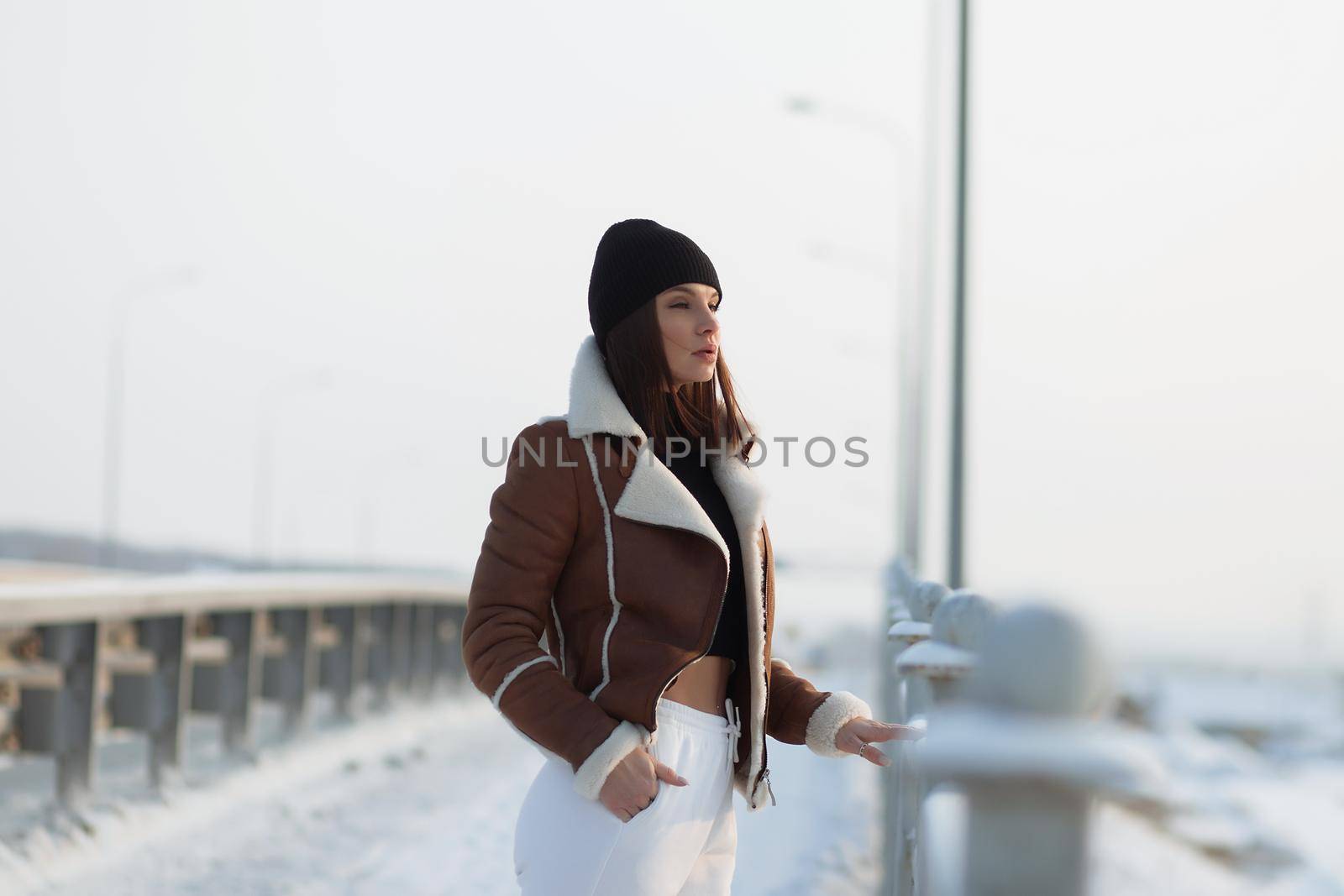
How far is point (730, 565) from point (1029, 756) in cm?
128

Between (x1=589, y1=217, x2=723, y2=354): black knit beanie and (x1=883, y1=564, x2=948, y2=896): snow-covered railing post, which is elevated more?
(x1=589, y1=217, x2=723, y2=354): black knit beanie

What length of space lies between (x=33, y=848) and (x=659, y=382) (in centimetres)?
503

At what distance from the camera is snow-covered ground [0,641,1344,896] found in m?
6.56

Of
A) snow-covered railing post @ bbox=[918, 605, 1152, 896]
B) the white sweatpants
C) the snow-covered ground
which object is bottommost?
the snow-covered ground

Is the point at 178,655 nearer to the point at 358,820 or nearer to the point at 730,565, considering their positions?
the point at 358,820

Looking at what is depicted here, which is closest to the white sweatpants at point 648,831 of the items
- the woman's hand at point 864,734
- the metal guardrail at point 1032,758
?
the woman's hand at point 864,734

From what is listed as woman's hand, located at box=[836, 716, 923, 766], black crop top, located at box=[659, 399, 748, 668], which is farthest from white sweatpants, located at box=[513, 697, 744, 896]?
woman's hand, located at box=[836, 716, 923, 766]

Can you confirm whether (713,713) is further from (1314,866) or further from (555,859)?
(1314,866)

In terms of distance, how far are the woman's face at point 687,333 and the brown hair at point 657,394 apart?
0.01 metres

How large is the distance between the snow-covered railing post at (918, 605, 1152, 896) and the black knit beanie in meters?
1.29

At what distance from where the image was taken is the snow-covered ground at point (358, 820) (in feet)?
21.5

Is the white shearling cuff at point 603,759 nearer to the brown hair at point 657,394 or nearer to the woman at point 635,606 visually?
the woman at point 635,606

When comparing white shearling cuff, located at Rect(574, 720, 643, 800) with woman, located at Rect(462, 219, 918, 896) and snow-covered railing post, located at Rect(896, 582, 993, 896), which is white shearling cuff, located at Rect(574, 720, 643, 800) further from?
snow-covered railing post, located at Rect(896, 582, 993, 896)

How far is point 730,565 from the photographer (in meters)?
2.59
